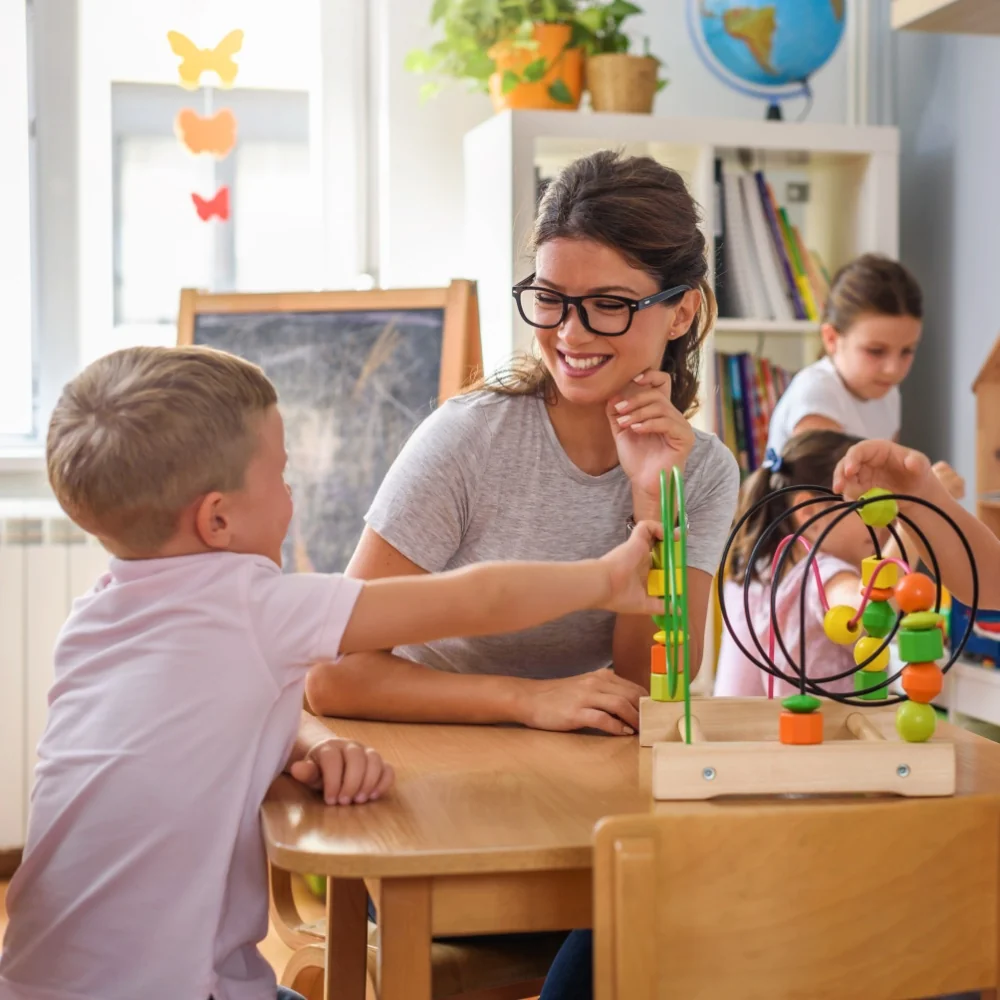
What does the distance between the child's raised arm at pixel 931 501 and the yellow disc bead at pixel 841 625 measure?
156mm

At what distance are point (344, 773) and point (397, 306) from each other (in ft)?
6.01

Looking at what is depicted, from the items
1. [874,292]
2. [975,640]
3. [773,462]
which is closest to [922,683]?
[773,462]

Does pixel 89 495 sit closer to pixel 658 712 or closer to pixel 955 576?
pixel 658 712

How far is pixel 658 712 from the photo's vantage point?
1255mm

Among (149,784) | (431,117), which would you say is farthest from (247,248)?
(149,784)

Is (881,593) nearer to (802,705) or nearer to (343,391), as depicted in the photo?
(802,705)

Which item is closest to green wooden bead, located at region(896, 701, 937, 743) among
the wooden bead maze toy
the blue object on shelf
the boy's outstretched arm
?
the wooden bead maze toy

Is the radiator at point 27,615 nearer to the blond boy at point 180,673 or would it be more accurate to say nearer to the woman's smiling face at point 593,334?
the woman's smiling face at point 593,334

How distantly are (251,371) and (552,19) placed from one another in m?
2.05

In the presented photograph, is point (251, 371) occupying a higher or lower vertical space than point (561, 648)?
higher

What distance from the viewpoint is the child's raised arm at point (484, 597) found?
3.66 ft

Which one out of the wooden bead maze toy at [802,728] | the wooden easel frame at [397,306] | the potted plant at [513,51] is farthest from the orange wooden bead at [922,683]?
the potted plant at [513,51]

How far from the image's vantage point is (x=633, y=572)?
122 cm

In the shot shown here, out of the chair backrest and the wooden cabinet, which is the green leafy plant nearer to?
the wooden cabinet
